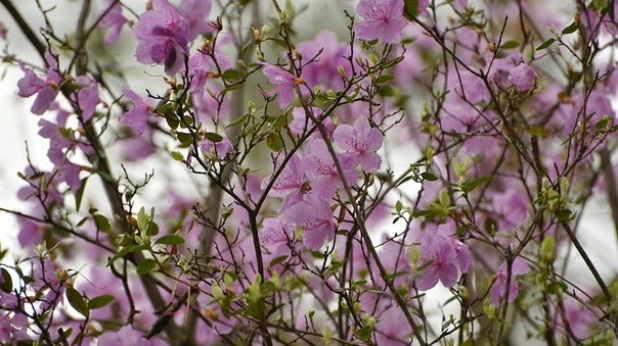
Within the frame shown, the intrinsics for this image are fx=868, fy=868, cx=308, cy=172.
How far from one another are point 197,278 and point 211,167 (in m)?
0.22

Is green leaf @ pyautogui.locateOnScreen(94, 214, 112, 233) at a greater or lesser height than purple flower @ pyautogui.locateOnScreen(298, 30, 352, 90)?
lesser

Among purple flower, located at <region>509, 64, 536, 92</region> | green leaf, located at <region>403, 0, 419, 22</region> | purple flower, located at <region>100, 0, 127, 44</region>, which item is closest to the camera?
green leaf, located at <region>403, 0, 419, 22</region>

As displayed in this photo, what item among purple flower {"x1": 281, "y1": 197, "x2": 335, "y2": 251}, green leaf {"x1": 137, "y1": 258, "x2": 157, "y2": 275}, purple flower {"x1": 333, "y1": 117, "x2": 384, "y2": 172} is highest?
purple flower {"x1": 333, "y1": 117, "x2": 384, "y2": 172}

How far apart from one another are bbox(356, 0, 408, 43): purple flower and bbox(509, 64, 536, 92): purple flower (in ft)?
0.83

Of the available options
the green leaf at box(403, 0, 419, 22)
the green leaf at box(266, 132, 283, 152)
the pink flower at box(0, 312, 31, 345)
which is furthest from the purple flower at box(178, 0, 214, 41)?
the pink flower at box(0, 312, 31, 345)

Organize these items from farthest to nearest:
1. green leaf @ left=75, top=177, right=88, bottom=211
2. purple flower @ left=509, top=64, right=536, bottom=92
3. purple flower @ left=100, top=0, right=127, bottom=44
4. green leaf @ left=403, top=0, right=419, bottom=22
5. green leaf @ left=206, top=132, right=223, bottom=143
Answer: purple flower @ left=100, top=0, right=127, bottom=44 → green leaf @ left=75, top=177, right=88, bottom=211 → purple flower @ left=509, top=64, right=536, bottom=92 → green leaf @ left=403, top=0, right=419, bottom=22 → green leaf @ left=206, top=132, right=223, bottom=143

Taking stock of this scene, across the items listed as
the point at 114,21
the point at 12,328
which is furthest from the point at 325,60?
the point at 12,328

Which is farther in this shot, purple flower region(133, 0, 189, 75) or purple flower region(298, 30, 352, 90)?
purple flower region(298, 30, 352, 90)

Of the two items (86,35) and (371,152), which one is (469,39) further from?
(86,35)

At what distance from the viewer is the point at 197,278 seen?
1.56m

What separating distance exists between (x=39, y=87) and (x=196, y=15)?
36 centimetres

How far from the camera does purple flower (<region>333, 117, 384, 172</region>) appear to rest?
60.4 inches

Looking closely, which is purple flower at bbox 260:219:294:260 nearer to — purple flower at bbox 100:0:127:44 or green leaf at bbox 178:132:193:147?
green leaf at bbox 178:132:193:147

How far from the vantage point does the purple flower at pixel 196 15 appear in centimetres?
162
